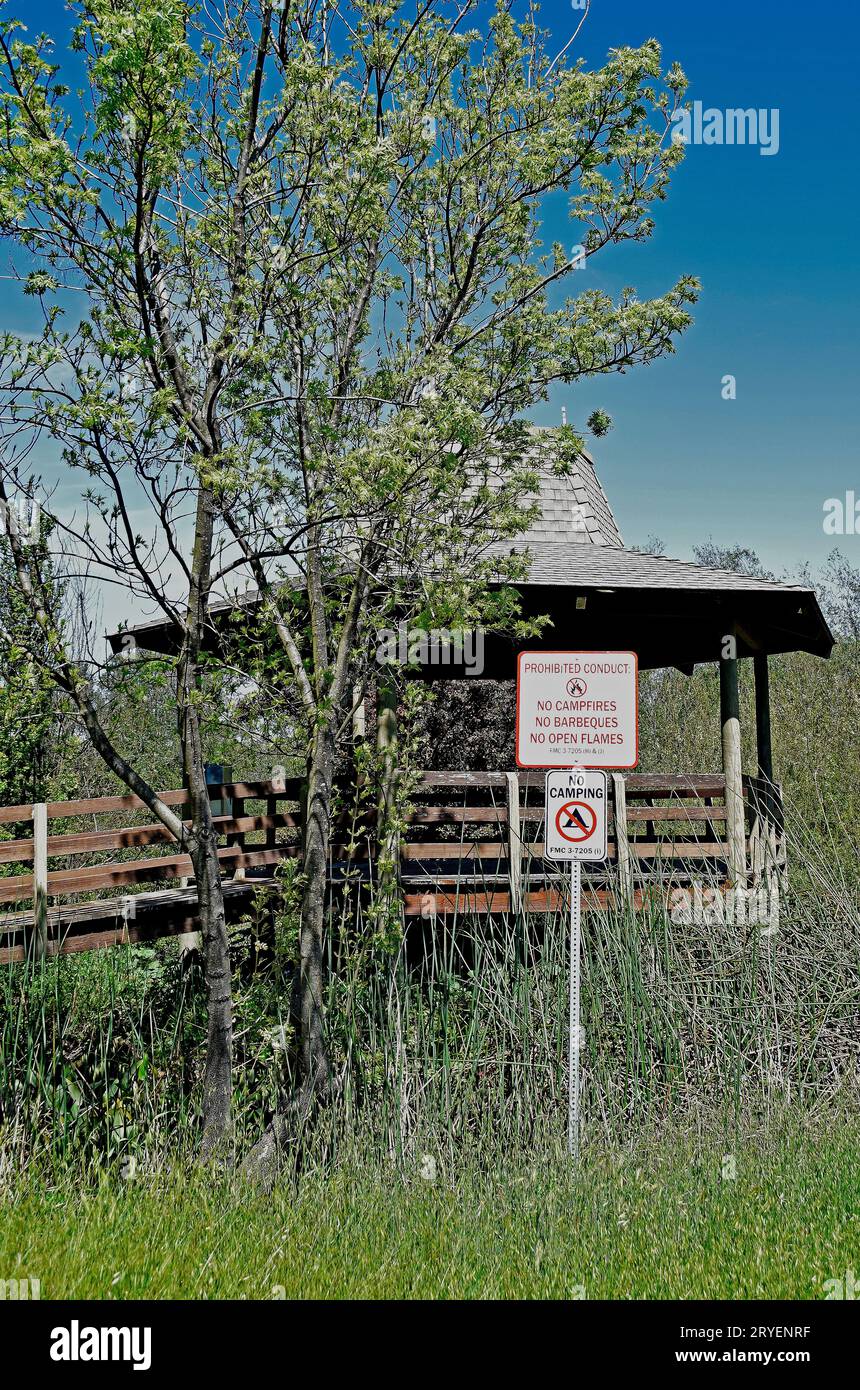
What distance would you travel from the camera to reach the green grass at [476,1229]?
139 inches

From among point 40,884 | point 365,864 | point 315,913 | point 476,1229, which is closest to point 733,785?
point 365,864

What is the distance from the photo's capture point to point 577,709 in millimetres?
5461

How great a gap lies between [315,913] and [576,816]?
2023 millimetres

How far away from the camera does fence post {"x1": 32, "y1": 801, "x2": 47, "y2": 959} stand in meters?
6.51

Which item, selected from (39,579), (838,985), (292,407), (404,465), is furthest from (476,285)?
(838,985)

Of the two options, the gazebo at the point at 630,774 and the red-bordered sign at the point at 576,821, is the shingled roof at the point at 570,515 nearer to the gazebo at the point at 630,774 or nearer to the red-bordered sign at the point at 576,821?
the gazebo at the point at 630,774

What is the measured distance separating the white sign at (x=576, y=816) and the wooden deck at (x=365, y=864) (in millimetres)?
1048

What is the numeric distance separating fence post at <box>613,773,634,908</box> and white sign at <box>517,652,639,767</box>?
1399mm

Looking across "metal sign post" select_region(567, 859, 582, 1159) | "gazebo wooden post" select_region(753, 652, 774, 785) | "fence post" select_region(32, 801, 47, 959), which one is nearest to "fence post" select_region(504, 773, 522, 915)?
"metal sign post" select_region(567, 859, 582, 1159)

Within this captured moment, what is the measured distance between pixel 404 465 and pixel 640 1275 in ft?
12.8

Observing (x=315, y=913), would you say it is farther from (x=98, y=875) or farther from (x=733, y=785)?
(x=733, y=785)

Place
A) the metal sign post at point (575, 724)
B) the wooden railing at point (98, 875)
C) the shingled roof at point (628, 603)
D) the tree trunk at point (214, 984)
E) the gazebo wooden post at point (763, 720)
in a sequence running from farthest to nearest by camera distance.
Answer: the gazebo wooden post at point (763, 720), the shingled roof at point (628, 603), the wooden railing at point (98, 875), the tree trunk at point (214, 984), the metal sign post at point (575, 724)

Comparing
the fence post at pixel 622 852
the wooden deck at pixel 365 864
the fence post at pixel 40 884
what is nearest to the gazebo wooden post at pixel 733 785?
the wooden deck at pixel 365 864
